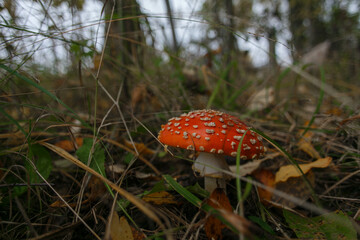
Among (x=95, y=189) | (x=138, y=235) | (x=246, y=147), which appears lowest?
(x=138, y=235)

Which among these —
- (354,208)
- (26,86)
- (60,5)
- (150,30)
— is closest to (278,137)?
(354,208)

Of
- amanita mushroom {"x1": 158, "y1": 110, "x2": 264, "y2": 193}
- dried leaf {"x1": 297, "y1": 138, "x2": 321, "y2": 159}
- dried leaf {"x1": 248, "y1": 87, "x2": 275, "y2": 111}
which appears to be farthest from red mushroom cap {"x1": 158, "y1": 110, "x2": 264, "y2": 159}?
dried leaf {"x1": 248, "y1": 87, "x2": 275, "y2": 111}

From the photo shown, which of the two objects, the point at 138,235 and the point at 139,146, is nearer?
the point at 138,235

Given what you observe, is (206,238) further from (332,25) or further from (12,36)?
(332,25)

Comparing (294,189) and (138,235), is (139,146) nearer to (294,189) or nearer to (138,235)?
(138,235)

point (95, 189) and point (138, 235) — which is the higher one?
point (95, 189)

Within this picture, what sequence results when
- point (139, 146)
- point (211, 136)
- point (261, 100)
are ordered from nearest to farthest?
1. point (211, 136)
2. point (139, 146)
3. point (261, 100)

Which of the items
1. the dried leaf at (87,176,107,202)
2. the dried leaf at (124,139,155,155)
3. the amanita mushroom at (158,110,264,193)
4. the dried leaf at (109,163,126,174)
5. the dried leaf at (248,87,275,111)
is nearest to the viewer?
the amanita mushroom at (158,110,264,193)

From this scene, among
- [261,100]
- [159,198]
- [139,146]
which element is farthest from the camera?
[261,100]

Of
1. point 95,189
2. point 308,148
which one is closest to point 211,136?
point 95,189

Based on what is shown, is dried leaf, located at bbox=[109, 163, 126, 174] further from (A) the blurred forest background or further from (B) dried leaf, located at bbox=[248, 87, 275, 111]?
(B) dried leaf, located at bbox=[248, 87, 275, 111]
